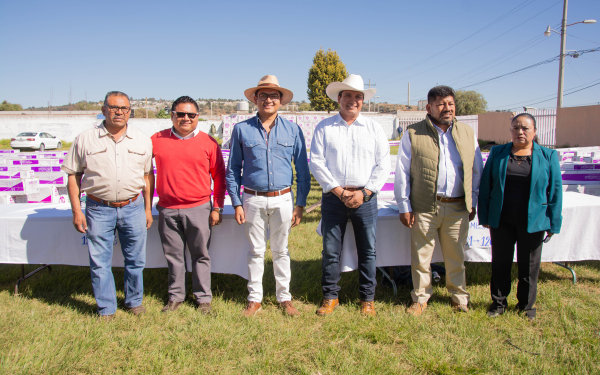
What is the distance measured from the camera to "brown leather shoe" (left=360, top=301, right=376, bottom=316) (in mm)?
3511

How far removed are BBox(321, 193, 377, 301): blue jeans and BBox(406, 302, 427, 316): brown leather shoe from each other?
0.36 metres

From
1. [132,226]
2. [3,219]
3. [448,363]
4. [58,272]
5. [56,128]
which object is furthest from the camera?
[56,128]

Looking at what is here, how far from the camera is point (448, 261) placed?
3.56 m

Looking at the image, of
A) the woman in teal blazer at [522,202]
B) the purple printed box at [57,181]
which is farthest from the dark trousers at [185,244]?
the purple printed box at [57,181]

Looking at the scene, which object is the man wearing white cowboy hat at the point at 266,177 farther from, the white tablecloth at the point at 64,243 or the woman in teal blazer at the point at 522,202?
the woman in teal blazer at the point at 522,202

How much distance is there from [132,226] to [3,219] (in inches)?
59.6

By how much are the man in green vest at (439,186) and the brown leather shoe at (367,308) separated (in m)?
0.33

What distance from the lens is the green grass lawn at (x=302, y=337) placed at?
278cm

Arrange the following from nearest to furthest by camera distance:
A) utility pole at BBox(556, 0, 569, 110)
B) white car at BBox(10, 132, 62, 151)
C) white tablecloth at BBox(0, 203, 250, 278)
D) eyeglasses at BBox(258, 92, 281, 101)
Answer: eyeglasses at BBox(258, 92, 281, 101) < white tablecloth at BBox(0, 203, 250, 278) < utility pole at BBox(556, 0, 569, 110) < white car at BBox(10, 132, 62, 151)

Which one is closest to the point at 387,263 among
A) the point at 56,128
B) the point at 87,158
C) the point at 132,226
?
the point at 132,226

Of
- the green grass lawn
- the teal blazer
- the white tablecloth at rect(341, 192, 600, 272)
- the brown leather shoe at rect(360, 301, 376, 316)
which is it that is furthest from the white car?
the teal blazer

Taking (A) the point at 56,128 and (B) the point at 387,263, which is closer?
(B) the point at 387,263

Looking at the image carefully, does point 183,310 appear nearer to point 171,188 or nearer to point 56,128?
point 171,188

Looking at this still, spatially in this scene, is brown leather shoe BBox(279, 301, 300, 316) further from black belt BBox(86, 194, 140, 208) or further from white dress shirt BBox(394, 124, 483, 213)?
black belt BBox(86, 194, 140, 208)
